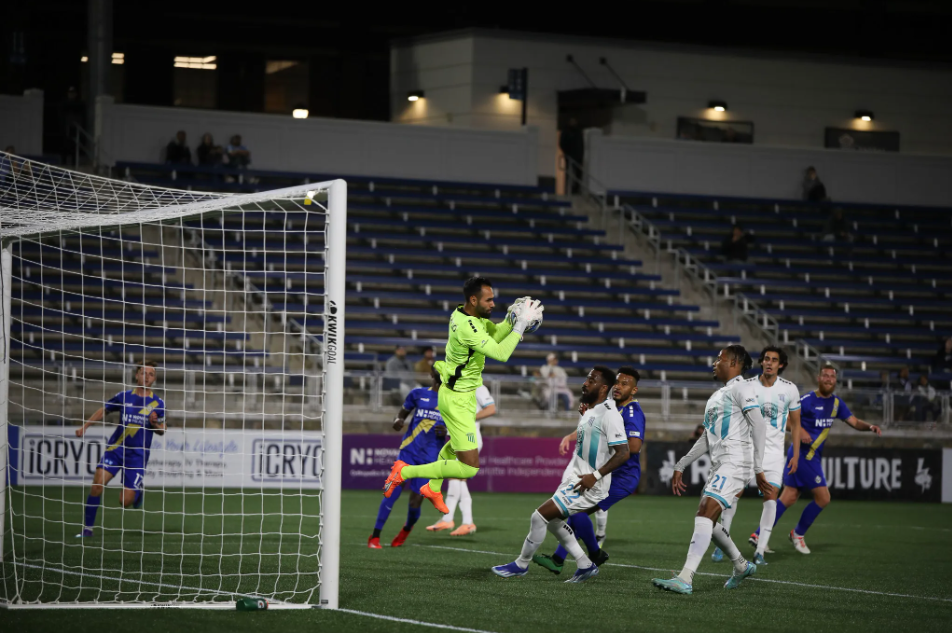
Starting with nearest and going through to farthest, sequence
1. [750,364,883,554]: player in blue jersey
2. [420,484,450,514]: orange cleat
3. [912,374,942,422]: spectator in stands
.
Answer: [420,484,450,514]: orange cleat, [750,364,883,554]: player in blue jersey, [912,374,942,422]: spectator in stands

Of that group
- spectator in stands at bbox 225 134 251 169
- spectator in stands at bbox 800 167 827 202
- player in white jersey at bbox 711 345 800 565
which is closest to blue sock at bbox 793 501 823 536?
player in white jersey at bbox 711 345 800 565

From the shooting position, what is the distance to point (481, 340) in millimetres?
9688

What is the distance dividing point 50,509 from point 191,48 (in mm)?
21660

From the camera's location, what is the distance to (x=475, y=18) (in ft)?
115

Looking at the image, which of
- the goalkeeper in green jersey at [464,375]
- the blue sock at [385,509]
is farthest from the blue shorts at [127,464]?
the goalkeeper in green jersey at [464,375]

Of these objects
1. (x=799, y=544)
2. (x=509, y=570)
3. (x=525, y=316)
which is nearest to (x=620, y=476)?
(x=509, y=570)

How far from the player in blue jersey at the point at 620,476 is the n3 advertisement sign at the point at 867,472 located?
1195cm

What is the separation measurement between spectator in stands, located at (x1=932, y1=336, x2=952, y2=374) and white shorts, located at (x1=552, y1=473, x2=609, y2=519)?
19166 mm

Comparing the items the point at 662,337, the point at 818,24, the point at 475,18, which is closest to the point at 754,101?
the point at 818,24

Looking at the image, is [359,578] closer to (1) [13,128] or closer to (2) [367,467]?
(2) [367,467]

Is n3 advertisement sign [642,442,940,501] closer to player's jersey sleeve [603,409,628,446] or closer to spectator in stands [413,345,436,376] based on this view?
spectator in stands [413,345,436,376]

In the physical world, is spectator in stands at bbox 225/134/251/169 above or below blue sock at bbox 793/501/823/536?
above

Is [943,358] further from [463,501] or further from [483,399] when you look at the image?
[463,501]

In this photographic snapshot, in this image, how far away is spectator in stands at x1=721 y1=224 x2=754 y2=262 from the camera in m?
30.4
